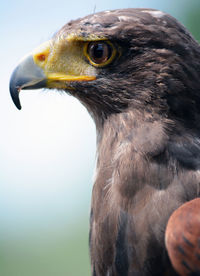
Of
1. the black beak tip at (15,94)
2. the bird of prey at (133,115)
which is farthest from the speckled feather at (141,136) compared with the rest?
the black beak tip at (15,94)

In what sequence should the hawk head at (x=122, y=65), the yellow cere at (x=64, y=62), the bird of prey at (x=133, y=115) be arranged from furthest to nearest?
1. the yellow cere at (x=64, y=62)
2. the hawk head at (x=122, y=65)
3. the bird of prey at (x=133, y=115)

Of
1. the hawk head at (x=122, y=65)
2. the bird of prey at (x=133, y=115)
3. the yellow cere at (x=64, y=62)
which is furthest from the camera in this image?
the yellow cere at (x=64, y=62)

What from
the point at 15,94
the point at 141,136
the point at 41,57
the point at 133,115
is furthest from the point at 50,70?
the point at 141,136

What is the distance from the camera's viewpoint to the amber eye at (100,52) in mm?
2297

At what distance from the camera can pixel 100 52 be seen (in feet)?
7.59

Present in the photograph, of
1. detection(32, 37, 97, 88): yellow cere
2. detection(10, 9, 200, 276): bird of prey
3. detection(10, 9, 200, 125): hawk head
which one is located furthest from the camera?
detection(32, 37, 97, 88): yellow cere

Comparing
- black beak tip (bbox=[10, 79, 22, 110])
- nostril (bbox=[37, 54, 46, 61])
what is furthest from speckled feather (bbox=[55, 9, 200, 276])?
black beak tip (bbox=[10, 79, 22, 110])

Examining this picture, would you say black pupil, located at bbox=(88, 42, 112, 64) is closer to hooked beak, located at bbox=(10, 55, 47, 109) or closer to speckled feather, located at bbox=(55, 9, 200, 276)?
speckled feather, located at bbox=(55, 9, 200, 276)

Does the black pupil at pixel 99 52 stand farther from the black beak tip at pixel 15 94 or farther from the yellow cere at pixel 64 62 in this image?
the black beak tip at pixel 15 94

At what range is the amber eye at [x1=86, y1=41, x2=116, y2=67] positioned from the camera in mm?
2297

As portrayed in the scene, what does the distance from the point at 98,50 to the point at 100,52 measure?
0.05 ft

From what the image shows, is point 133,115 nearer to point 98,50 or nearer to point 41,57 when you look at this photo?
point 98,50

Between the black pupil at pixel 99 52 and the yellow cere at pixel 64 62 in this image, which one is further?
the yellow cere at pixel 64 62

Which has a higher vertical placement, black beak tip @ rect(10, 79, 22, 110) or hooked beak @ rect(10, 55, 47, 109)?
hooked beak @ rect(10, 55, 47, 109)
